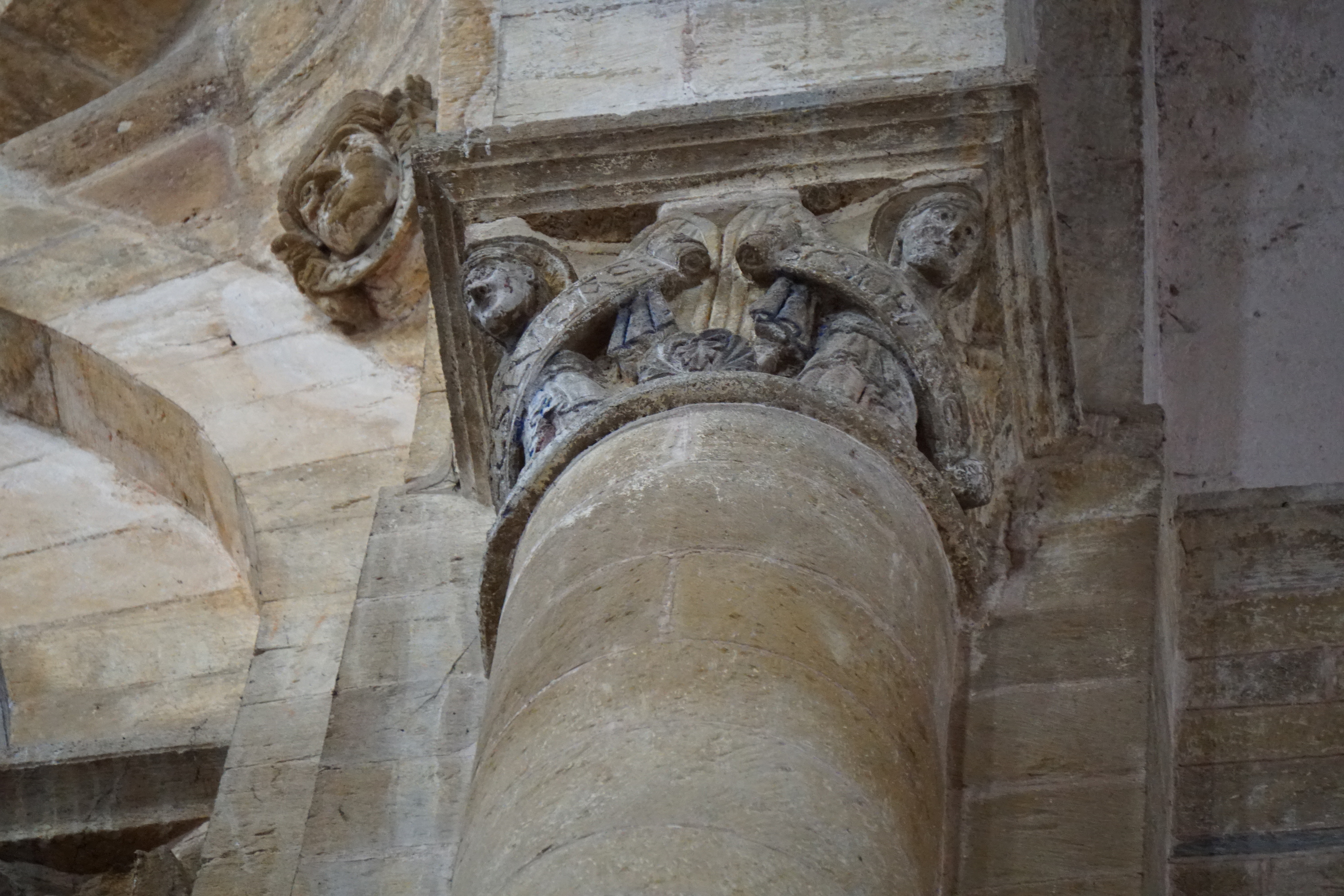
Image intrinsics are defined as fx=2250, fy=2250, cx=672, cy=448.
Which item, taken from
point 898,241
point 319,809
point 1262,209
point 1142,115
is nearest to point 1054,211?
point 898,241

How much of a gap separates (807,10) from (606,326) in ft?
3.34

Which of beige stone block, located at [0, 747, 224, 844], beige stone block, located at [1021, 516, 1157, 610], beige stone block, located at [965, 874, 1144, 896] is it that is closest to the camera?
beige stone block, located at [965, 874, 1144, 896]

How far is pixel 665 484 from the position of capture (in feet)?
11.3

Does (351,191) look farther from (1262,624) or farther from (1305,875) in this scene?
(1305,875)

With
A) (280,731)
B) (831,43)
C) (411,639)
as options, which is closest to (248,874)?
(280,731)

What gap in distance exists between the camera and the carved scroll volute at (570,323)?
4.07 m

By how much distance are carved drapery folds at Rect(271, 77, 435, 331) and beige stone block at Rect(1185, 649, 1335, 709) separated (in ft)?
8.53

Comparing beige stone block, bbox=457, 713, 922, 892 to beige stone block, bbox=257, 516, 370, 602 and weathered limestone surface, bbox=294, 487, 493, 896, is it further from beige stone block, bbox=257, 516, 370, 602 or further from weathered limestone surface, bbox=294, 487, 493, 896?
beige stone block, bbox=257, 516, 370, 602

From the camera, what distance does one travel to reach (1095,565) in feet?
13.7

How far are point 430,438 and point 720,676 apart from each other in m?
2.34

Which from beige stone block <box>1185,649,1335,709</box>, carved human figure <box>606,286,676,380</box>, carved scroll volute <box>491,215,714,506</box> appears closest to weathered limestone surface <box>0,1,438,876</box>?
carved scroll volute <box>491,215,714,506</box>

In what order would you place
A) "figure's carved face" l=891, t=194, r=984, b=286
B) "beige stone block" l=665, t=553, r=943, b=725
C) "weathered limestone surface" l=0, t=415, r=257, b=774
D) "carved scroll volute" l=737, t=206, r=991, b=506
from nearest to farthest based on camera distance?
1. "beige stone block" l=665, t=553, r=943, b=725
2. "carved scroll volute" l=737, t=206, r=991, b=506
3. "figure's carved face" l=891, t=194, r=984, b=286
4. "weathered limestone surface" l=0, t=415, r=257, b=774

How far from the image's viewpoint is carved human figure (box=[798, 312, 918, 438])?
12.6 feet

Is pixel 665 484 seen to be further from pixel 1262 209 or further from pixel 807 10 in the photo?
pixel 1262 209
